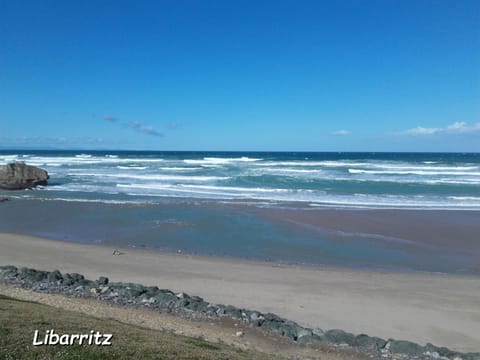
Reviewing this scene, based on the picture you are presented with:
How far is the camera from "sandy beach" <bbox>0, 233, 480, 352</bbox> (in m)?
7.47

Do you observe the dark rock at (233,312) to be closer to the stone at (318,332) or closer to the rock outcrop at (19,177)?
the stone at (318,332)

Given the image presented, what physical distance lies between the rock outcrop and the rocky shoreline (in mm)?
20120

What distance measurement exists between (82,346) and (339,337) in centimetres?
407

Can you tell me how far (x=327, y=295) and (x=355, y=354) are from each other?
2.54m

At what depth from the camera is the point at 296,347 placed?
6379mm

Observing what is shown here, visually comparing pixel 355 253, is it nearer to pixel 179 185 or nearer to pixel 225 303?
pixel 225 303

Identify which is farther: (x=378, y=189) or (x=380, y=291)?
(x=378, y=189)

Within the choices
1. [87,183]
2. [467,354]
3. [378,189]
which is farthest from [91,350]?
[87,183]

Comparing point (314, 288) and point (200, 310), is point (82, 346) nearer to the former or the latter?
point (200, 310)

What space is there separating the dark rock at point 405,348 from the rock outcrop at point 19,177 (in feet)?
88.2

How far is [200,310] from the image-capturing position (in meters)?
7.59

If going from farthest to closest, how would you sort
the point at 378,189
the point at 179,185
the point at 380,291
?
1. the point at 179,185
2. the point at 378,189
3. the point at 380,291

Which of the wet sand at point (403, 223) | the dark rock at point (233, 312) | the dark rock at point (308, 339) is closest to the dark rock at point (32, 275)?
the dark rock at point (233, 312)

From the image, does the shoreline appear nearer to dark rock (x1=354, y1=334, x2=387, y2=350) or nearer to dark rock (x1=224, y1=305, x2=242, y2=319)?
dark rock (x1=224, y1=305, x2=242, y2=319)
